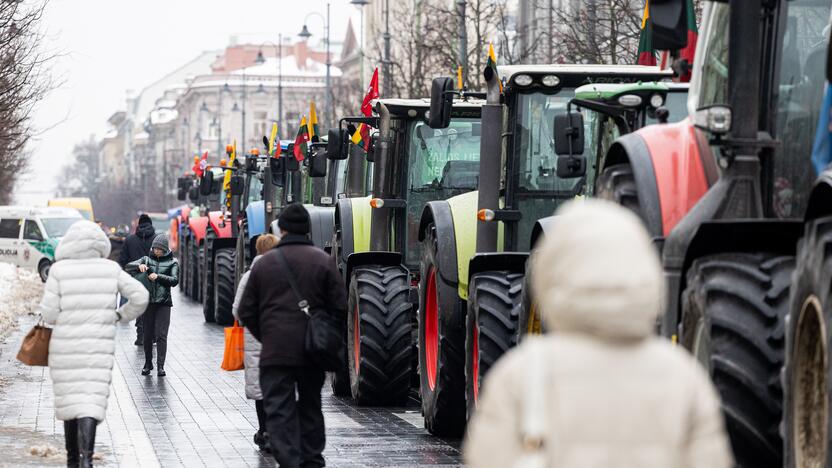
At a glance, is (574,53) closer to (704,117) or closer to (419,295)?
(419,295)

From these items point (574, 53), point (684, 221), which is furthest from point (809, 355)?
point (574, 53)

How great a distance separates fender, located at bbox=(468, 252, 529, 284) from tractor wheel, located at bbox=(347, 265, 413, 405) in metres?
2.85

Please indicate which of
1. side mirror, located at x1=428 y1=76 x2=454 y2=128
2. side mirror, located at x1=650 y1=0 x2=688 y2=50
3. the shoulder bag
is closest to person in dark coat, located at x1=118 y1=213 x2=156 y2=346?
side mirror, located at x1=428 y1=76 x2=454 y2=128

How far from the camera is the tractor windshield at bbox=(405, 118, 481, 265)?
15.0 metres

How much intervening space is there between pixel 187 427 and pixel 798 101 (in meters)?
7.43

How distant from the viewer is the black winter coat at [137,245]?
2138cm

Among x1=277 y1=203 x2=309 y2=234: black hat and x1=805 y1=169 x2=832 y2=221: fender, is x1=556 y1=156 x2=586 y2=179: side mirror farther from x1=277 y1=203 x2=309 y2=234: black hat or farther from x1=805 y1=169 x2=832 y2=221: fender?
x1=805 y1=169 x2=832 y2=221: fender

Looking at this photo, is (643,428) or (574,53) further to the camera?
(574,53)

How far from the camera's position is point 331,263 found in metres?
9.98

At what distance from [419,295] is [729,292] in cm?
712

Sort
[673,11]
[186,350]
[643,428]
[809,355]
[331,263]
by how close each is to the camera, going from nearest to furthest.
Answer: [643,428] < [809,355] < [673,11] < [331,263] < [186,350]

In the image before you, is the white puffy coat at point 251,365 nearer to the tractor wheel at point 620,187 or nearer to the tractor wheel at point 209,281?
the tractor wheel at point 620,187

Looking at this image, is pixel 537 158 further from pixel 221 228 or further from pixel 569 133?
pixel 221 228

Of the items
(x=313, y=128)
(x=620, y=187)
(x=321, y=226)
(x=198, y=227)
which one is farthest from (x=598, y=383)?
(x=198, y=227)
